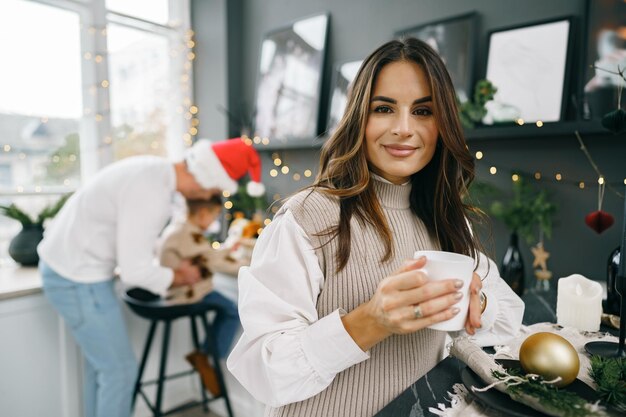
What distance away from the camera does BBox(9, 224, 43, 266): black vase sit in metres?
2.36

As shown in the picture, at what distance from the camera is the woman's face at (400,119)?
907mm

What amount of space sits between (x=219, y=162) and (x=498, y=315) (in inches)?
58.7

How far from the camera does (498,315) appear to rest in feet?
3.13

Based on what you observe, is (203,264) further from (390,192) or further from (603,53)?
(603,53)

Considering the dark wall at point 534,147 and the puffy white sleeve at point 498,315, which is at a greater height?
the dark wall at point 534,147

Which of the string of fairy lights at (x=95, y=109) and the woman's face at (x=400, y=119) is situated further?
the string of fairy lights at (x=95, y=109)

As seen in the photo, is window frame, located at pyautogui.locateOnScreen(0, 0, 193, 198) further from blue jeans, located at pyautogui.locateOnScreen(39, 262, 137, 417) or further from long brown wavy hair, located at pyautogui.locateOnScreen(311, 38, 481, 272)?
long brown wavy hair, located at pyautogui.locateOnScreen(311, 38, 481, 272)

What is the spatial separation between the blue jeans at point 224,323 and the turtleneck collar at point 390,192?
5.10 ft

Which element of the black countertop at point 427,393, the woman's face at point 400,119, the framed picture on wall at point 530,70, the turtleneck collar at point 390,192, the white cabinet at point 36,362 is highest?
the framed picture on wall at point 530,70

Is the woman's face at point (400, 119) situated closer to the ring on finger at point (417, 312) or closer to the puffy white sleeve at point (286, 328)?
the puffy white sleeve at point (286, 328)

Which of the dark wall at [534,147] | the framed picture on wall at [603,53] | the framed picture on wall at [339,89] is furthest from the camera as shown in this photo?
the framed picture on wall at [339,89]

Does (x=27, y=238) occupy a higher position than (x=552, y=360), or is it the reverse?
(x=552, y=360)

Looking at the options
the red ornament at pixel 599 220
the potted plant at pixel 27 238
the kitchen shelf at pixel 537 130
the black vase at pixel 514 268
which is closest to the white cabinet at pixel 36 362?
the potted plant at pixel 27 238

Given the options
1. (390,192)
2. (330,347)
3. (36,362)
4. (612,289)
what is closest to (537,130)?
(612,289)
